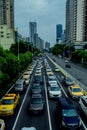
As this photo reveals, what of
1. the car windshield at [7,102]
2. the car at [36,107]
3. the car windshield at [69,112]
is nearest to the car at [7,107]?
the car windshield at [7,102]

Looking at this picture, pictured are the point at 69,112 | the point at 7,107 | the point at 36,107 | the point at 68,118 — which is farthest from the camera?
the point at 36,107

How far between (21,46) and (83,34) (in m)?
90.7

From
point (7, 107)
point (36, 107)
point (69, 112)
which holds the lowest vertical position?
point (36, 107)

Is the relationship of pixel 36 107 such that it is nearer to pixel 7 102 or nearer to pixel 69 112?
pixel 7 102

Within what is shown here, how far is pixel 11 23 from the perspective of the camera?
636 ft

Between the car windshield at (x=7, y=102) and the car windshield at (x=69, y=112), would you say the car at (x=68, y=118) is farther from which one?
the car windshield at (x=7, y=102)

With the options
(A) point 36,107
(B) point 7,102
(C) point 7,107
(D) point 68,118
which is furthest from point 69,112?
(B) point 7,102

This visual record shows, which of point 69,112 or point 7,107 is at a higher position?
point 69,112

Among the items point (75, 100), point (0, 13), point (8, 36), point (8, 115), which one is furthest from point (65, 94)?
point (0, 13)

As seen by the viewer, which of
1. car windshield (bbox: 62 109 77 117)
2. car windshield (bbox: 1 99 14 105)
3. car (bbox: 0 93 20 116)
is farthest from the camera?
car windshield (bbox: 1 99 14 105)

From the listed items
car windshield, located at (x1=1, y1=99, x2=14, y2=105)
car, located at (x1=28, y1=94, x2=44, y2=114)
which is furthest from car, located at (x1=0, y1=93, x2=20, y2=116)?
car, located at (x1=28, y1=94, x2=44, y2=114)

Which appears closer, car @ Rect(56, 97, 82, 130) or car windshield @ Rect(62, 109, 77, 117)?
car @ Rect(56, 97, 82, 130)

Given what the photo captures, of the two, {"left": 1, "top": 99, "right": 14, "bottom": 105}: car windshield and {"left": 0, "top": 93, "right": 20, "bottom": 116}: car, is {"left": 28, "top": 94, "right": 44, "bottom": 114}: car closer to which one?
{"left": 0, "top": 93, "right": 20, "bottom": 116}: car

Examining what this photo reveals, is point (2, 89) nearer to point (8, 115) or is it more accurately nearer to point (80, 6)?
point (8, 115)
